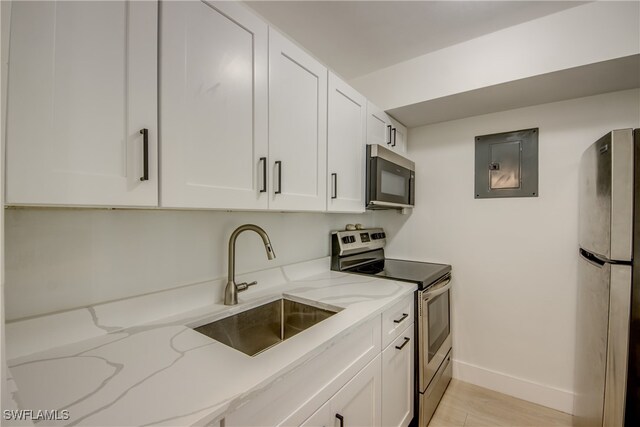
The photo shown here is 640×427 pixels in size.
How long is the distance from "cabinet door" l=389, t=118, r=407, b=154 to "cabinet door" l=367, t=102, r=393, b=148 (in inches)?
2.4

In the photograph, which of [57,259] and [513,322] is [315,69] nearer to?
[57,259]

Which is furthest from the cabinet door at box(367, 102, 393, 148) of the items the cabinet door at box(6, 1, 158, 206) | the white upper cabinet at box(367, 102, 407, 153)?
the cabinet door at box(6, 1, 158, 206)

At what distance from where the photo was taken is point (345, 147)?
162 cm

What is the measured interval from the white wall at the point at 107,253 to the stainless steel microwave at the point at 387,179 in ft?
2.55

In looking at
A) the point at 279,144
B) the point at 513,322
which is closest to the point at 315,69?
the point at 279,144

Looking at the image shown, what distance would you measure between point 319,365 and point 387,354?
1.85 ft

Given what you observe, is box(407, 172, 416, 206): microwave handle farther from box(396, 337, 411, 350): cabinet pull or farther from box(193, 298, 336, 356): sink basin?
box(193, 298, 336, 356): sink basin

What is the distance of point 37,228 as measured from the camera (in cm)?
85

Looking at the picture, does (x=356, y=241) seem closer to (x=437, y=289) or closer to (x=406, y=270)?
(x=406, y=270)

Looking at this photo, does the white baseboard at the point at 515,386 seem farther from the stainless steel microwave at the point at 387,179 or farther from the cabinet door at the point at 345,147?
the cabinet door at the point at 345,147

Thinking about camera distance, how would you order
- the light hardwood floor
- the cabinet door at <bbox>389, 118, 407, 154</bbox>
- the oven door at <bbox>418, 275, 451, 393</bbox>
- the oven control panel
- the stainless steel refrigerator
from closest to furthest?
the stainless steel refrigerator, the oven door at <bbox>418, 275, 451, 393</bbox>, the light hardwood floor, the oven control panel, the cabinet door at <bbox>389, 118, 407, 154</bbox>

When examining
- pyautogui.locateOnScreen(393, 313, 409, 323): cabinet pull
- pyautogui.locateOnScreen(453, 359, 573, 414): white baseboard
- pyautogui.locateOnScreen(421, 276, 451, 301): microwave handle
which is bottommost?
pyautogui.locateOnScreen(453, 359, 573, 414): white baseboard

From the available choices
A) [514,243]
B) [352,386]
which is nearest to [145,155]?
[352,386]

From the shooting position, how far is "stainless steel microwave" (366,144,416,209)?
1.79m
